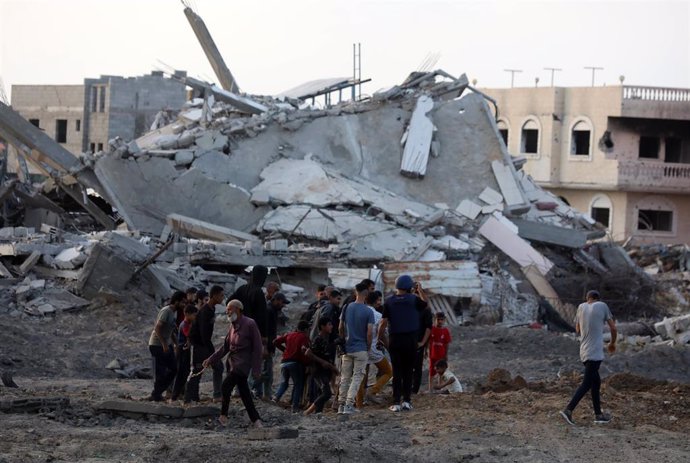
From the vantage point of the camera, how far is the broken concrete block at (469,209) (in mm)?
29944

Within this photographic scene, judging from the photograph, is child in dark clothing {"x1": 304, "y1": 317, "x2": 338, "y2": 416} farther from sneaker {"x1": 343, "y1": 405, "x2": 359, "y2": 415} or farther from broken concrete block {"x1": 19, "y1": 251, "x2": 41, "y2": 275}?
broken concrete block {"x1": 19, "y1": 251, "x2": 41, "y2": 275}

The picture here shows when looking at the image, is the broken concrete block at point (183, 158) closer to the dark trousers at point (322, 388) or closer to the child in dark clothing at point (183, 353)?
the child in dark clothing at point (183, 353)

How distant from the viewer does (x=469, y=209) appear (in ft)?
98.7

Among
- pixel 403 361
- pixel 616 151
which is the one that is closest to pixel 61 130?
pixel 616 151

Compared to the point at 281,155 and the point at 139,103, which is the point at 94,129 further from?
the point at 281,155

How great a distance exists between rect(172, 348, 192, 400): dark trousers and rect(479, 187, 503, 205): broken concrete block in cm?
1746

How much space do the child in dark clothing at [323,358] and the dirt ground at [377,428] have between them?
0.20 m

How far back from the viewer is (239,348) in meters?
11.8

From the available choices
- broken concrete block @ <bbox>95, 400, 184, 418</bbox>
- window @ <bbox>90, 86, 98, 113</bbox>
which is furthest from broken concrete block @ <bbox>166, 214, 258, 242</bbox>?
window @ <bbox>90, 86, 98, 113</bbox>

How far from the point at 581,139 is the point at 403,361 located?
131ft

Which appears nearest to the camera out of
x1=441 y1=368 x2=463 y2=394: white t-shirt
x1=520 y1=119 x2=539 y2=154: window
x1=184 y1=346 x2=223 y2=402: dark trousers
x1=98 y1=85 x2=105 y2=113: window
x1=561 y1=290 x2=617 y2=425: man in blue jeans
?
x1=561 y1=290 x2=617 y2=425: man in blue jeans

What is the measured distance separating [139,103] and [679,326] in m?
34.3

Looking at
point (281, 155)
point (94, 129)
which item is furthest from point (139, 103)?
point (281, 155)

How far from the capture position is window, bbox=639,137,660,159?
169ft
